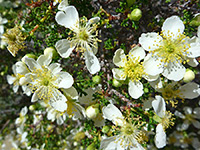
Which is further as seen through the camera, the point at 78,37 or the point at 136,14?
the point at 78,37

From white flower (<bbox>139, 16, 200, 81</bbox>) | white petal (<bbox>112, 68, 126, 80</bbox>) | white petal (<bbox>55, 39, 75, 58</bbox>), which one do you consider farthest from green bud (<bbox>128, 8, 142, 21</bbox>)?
white petal (<bbox>55, 39, 75, 58</bbox>)

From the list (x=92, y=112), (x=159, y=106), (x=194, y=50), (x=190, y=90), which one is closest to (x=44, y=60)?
(x=92, y=112)

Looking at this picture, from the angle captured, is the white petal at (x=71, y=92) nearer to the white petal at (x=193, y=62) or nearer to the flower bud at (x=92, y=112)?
the flower bud at (x=92, y=112)

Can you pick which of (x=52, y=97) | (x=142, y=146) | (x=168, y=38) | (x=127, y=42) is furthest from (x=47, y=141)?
(x=168, y=38)

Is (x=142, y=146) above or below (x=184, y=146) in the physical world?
above

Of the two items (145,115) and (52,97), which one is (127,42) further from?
(52,97)

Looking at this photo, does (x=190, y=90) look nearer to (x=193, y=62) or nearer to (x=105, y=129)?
(x=193, y=62)
